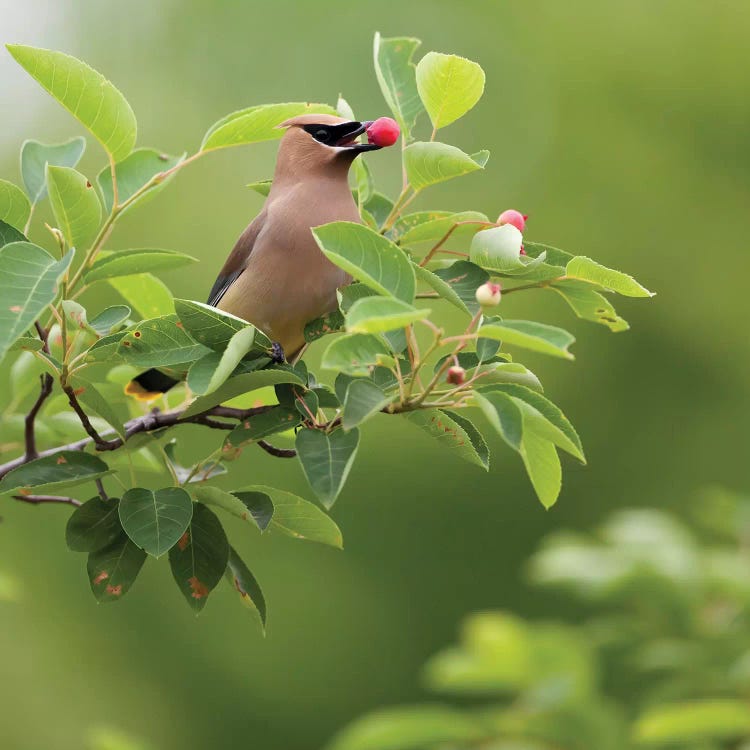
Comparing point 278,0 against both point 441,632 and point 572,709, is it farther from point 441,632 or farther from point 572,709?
point 572,709

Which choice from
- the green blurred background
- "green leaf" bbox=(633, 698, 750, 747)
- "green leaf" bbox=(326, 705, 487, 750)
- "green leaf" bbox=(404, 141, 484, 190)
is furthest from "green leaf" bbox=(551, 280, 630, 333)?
the green blurred background

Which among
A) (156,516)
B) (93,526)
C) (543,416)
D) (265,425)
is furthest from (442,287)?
(93,526)

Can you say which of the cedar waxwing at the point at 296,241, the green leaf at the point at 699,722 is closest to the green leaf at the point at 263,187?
the cedar waxwing at the point at 296,241

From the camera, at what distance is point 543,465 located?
3.91 feet

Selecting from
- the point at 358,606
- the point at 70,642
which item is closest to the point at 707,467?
the point at 358,606

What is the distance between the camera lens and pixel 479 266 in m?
1.27

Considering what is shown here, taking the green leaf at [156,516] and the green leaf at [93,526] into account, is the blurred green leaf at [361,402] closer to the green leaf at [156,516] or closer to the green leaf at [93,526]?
the green leaf at [156,516]

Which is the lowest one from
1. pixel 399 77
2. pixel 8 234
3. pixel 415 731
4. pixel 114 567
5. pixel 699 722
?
pixel 415 731

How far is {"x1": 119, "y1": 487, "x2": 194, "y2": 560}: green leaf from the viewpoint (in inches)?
46.1

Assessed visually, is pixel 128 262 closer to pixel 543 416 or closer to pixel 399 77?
pixel 399 77

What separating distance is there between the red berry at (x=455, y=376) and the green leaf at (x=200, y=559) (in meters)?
0.31

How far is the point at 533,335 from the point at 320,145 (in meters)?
0.65

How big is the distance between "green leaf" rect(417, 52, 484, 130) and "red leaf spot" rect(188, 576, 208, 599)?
0.58 metres

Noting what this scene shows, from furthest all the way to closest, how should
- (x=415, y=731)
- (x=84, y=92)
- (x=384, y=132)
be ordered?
(x=415, y=731) → (x=384, y=132) → (x=84, y=92)
